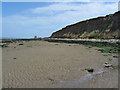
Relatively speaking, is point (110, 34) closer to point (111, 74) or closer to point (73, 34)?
point (73, 34)

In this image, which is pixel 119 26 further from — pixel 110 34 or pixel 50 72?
pixel 50 72

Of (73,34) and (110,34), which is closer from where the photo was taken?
(110,34)

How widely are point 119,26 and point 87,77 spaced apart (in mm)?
38065

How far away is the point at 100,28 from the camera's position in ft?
169

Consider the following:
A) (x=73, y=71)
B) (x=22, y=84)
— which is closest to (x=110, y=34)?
(x=73, y=71)

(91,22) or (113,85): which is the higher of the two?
(91,22)

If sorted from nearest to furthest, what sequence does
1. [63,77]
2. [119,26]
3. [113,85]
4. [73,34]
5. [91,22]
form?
[113,85] → [63,77] → [119,26] → [91,22] → [73,34]

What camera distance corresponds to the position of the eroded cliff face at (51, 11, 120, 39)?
1750 inches

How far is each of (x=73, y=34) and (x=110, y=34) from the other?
24923mm

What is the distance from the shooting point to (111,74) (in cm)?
887

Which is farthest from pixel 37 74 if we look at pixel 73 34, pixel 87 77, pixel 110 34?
pixel 73 34

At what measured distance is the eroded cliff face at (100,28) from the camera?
146ft

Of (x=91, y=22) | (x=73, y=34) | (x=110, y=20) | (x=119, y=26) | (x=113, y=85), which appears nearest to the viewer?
(x=113, y=85)

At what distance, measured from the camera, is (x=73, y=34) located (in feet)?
222
